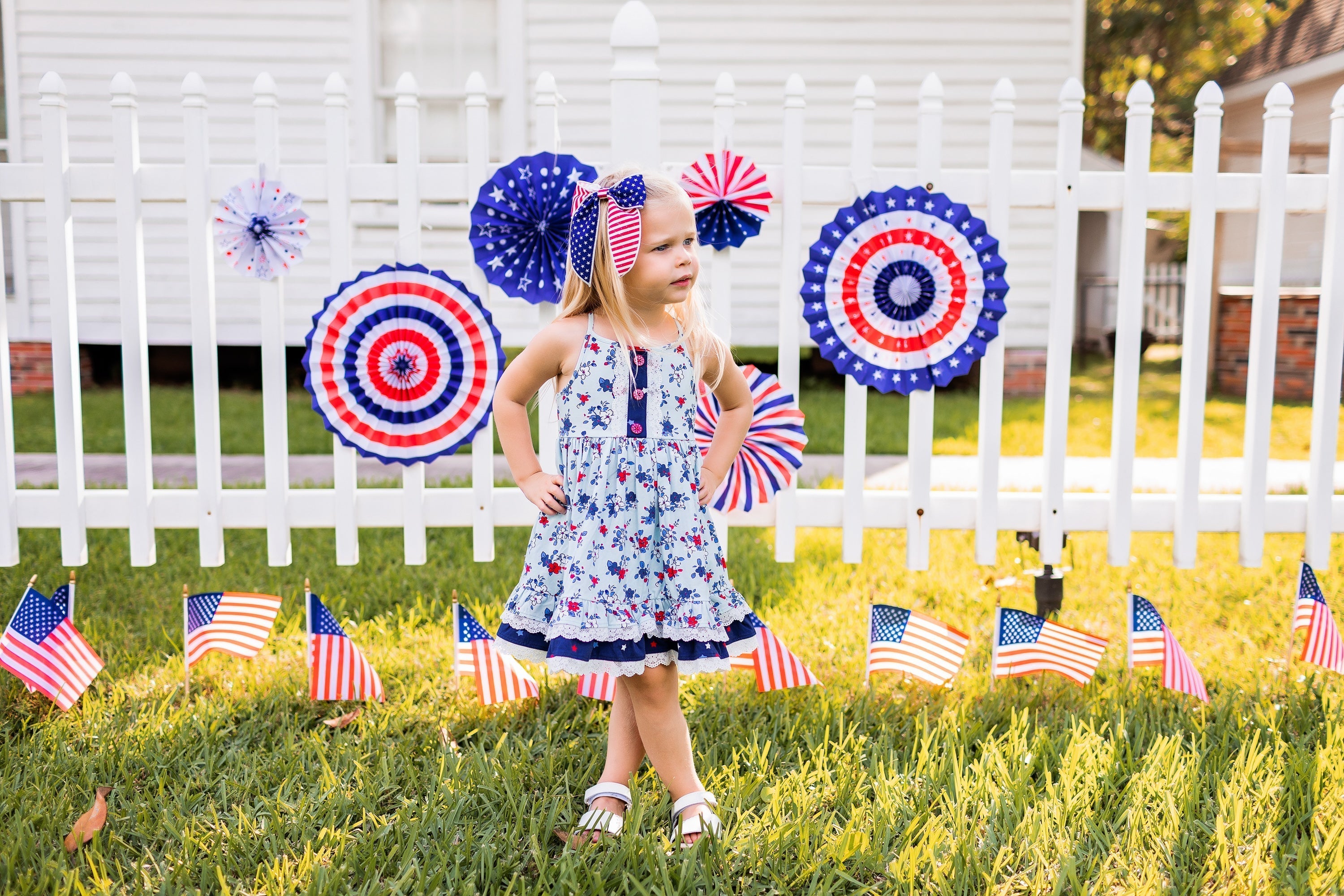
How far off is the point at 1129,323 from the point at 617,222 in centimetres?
178

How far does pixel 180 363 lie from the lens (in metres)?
9.51

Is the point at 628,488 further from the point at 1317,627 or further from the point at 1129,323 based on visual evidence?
the point at 1317,627

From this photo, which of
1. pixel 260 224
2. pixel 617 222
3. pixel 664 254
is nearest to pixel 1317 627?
pixel 664 254

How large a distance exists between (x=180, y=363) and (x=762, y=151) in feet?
17.7

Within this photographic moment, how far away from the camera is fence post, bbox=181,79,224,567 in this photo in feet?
9.88

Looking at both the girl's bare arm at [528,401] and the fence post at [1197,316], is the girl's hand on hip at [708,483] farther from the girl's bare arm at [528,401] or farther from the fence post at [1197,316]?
the fence post at [1197,316]

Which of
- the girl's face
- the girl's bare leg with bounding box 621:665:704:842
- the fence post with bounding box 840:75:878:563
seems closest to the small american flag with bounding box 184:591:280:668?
the girl's bare leg with bounding box 621:665:704:842

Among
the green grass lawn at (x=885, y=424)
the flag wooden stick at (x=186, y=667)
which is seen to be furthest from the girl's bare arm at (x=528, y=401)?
the green grass lawn at (x=885, y=424)

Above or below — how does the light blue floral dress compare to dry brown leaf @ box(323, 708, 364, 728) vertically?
above

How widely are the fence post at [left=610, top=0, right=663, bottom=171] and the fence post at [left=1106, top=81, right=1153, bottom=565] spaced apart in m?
1.36

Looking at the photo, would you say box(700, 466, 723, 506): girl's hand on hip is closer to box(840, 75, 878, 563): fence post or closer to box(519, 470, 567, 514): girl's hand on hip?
box(519, 470, 567, 514): girl's hand on hip

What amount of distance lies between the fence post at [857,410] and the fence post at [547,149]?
82 cm

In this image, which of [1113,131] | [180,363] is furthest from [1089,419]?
[1113,131]

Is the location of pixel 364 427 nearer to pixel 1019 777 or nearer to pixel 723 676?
pixel 723 676
